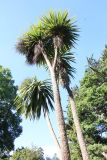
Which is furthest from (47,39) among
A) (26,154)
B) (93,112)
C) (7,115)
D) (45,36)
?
(26,154)

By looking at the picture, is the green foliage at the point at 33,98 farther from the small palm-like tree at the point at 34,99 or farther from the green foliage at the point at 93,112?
the green foliage at the point at 93,112

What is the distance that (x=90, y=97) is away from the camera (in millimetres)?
32844

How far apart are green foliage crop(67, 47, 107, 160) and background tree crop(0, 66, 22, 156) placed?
5.96 metres

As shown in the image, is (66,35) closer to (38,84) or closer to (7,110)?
(38,84)

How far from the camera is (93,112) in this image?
33438mm

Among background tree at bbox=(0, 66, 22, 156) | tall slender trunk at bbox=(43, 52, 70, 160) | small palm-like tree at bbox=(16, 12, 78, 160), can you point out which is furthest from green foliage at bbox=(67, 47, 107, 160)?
tall slender trunk at bbox=(43, 52, 70, 160)

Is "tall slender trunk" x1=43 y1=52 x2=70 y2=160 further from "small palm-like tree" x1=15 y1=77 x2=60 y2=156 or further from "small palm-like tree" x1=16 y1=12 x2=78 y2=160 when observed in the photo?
"small palm-like tree" x1=15 y1=77 x2=60 y2=156

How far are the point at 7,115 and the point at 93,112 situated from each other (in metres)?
9.14

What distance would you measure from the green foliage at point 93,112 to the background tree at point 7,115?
596cm

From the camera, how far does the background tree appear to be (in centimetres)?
3538

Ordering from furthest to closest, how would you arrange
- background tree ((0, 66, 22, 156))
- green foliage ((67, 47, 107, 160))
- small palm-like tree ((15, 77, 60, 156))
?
background tree ((0, 66, 22, 156)), green foliage ((67, 47, 107, 160)), small palm-like tree ((15, 77, 60, 156))

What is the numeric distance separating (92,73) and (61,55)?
1619cm

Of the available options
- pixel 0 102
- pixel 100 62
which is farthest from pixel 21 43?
pixel 100 62

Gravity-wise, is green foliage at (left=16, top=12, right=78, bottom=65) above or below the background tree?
below
